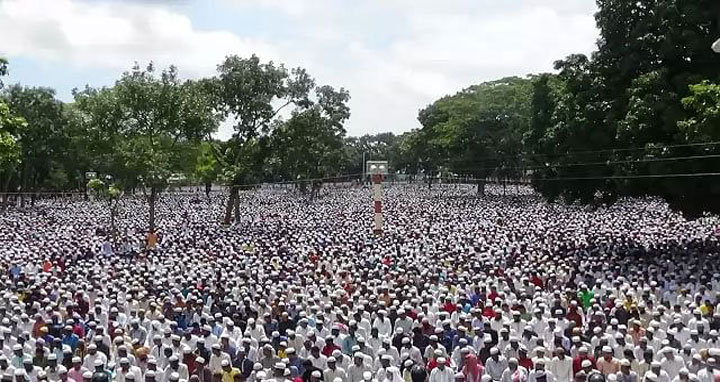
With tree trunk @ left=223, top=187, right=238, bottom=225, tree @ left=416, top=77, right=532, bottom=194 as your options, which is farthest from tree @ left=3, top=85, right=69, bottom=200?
tree @ left=416, top=77, right=532, bottom=194

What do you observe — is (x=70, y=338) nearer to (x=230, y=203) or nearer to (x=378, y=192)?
(x=378, y=192)

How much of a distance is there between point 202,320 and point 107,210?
24.6 meters

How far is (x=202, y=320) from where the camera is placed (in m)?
11.6

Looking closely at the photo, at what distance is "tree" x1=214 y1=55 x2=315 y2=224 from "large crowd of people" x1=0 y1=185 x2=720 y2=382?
5.48 m

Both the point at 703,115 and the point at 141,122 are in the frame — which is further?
the point at 141,122

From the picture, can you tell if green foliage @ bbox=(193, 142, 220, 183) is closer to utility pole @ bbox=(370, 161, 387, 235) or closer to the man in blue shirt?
utility pole @ bbox=(370, 161, 387, 235)

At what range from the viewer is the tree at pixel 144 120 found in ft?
84.0

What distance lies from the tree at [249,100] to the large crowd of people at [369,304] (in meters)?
5.48

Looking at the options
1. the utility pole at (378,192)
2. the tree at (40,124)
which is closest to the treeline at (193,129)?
the utility pole at (378,192)

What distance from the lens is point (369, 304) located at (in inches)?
483

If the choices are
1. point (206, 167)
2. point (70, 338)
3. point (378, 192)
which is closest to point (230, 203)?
point (206, 167)

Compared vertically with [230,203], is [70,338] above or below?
below

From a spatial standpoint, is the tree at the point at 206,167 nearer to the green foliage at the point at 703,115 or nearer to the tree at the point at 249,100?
the tree at the point at 249,100

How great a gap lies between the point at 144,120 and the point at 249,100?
13.8 feet
